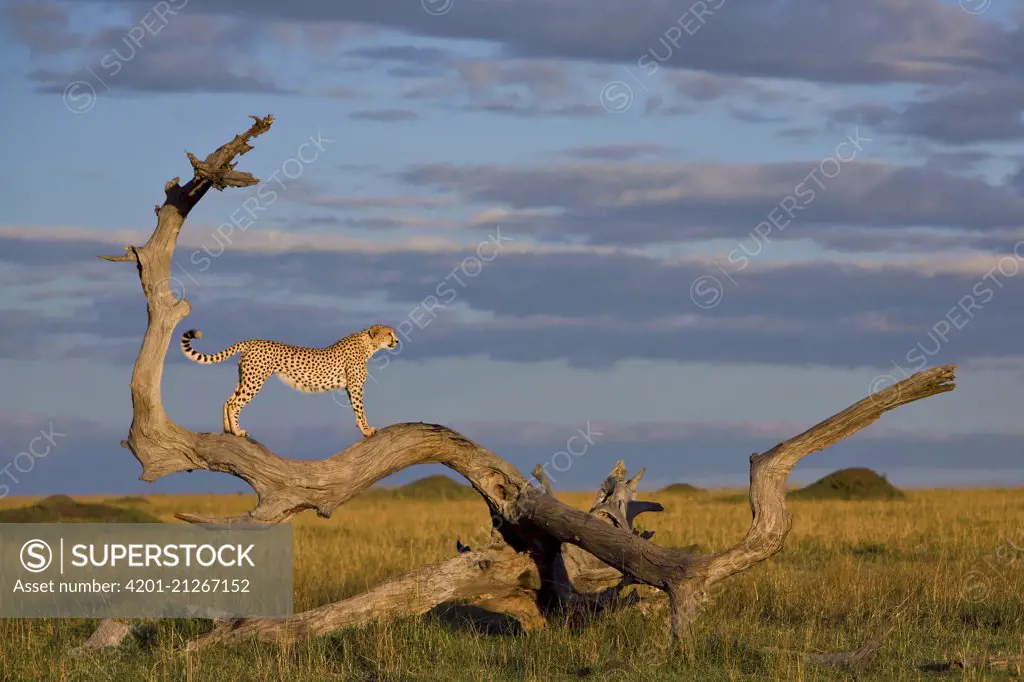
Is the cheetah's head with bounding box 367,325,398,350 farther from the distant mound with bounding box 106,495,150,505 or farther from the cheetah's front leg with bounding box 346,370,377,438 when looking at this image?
the distant mound with bounding box 106,495,150,505

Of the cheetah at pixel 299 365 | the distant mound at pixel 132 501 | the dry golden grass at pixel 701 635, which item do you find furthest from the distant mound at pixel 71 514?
the cheetah at pixel 299 365

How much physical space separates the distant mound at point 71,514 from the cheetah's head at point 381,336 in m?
18.1

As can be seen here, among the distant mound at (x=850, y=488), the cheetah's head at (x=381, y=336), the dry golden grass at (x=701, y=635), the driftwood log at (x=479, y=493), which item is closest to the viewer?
the dry golden grass at (x=701, y=635)

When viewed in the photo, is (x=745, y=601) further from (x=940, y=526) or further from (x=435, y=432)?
(x=940, y=526)

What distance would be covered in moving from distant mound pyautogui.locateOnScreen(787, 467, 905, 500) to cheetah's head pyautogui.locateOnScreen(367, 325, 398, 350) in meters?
30.4

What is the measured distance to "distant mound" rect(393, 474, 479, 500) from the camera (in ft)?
166

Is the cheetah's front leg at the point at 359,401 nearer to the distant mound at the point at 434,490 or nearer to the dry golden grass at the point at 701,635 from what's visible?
the dry golden grass at the point at 701,635

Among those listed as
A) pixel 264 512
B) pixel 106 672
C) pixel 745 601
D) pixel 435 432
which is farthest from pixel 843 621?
pixel 106 672

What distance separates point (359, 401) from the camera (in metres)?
12.3

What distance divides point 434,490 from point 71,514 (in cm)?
2291

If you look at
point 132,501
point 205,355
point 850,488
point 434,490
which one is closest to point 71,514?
point 132,501

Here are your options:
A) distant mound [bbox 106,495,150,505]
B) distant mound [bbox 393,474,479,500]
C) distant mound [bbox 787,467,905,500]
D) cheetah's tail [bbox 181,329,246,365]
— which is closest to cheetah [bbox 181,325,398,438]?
cheetah's tail [bbox 181,329,246,365]

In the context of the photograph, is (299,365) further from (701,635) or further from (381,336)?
(701,635)

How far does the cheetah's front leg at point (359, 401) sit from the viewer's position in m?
12.2
